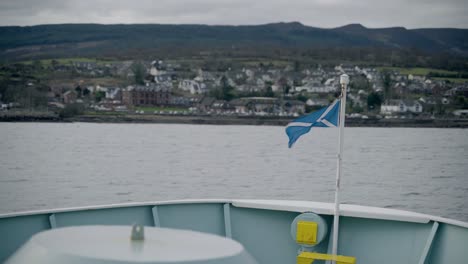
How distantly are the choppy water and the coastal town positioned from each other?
32.6 metres

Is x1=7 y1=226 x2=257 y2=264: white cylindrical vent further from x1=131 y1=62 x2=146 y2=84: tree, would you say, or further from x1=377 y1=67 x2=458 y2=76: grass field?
x1=131 y1=62 x2=146 y2=84: tree

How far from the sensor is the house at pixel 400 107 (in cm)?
13462

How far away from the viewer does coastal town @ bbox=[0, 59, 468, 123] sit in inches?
5463

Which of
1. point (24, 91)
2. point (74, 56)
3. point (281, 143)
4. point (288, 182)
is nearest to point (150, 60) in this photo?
point (74, 56)

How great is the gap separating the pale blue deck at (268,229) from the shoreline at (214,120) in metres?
124

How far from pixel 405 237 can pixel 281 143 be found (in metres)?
A: 94.3

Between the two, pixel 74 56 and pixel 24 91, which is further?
pixel 74 56

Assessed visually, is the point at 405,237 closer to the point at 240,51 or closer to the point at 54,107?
the point at 54,107

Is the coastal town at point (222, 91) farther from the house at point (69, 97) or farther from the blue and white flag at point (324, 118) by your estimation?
the blue and white flag at point (324, 118)

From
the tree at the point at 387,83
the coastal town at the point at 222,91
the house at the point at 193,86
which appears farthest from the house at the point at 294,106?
the house at the point at 193,86

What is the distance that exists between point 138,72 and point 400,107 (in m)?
58.6

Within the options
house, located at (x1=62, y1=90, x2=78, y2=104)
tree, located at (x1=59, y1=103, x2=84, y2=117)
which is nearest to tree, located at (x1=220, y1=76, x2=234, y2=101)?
house, located at (x1=62, y1=90, x2=78, y2=104)

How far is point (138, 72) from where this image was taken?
552 feet

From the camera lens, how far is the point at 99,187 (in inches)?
1715
